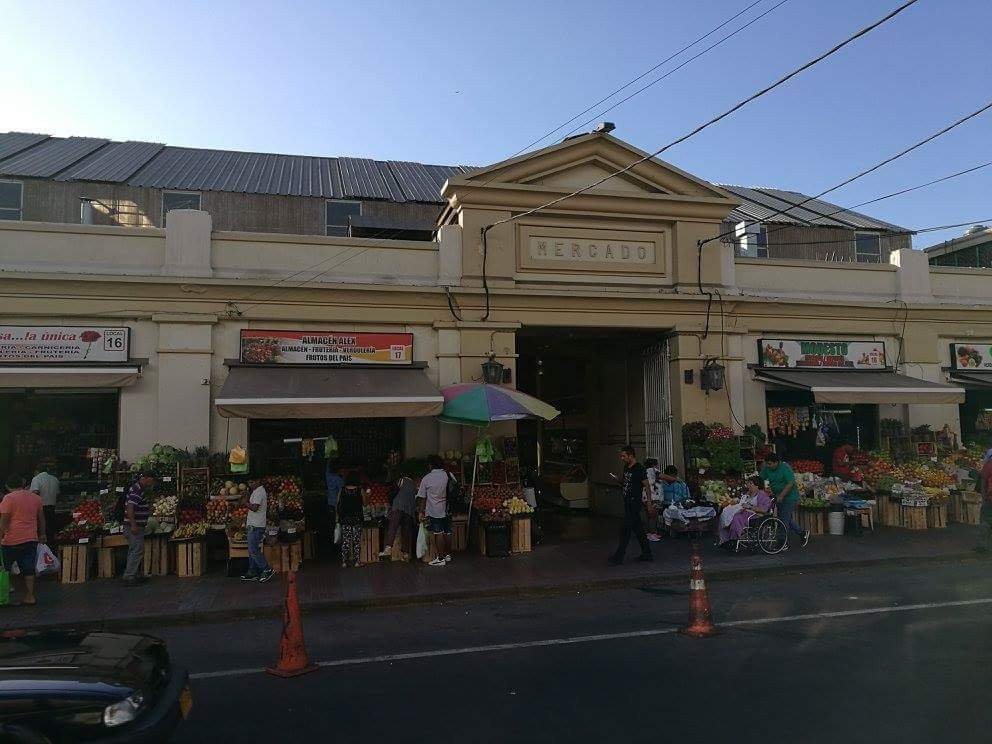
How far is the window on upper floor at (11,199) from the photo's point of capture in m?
17.0

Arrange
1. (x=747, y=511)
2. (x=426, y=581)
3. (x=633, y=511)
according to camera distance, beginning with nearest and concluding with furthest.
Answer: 1. (x=426, y=581)
2. (x=633, y=511)
3. (x=747, y=511)

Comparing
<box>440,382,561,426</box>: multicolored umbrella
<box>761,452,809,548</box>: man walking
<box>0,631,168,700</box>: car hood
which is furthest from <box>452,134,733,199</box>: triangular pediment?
<box>0,631,168,700</box>: car hood

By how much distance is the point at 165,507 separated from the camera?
11039mm

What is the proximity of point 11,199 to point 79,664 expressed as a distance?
1676cm

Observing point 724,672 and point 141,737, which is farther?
point 724,672

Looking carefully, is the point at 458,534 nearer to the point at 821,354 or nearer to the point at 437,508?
the point at 437,508

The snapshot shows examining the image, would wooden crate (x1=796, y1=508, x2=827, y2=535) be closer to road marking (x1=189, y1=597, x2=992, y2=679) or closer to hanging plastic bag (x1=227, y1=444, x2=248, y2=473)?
road marking (x1=189, y1=597, x2=992, y2=679)

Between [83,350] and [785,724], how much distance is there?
11749 mm

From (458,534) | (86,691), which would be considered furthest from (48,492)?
(86,691)

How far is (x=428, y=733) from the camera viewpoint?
4.89 metres

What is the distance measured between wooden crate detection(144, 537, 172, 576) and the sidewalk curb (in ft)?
8.58

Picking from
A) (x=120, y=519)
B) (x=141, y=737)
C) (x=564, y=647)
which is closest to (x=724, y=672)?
(x=564, y=647)

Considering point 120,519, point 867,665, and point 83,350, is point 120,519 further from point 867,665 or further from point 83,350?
point 867,665

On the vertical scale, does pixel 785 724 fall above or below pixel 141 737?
below
